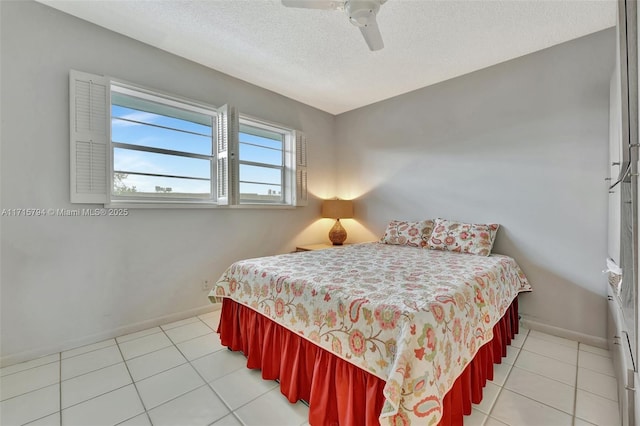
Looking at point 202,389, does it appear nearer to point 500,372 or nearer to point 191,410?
point 191,410

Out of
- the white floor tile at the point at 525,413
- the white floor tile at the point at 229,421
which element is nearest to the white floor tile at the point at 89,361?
the white floor tile at the point at 229,421

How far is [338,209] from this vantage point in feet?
12.5

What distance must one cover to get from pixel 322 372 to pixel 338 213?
2560mm

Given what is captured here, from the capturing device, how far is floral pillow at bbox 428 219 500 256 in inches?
99.9

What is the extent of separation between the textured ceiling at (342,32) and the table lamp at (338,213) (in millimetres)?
1609

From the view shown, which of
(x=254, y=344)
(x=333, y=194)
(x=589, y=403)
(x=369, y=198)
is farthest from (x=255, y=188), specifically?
(x=589, y=403)

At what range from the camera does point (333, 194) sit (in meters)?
4.27

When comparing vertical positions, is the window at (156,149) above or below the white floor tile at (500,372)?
above

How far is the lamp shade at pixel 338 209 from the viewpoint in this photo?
12.5ft

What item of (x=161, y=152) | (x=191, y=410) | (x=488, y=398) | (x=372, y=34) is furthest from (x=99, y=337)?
(x=372, y=34)

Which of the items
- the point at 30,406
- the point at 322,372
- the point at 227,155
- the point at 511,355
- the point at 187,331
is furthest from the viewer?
the point at 227,155

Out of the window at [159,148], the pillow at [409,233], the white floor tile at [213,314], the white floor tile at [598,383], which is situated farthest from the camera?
the pillow at [409,233]

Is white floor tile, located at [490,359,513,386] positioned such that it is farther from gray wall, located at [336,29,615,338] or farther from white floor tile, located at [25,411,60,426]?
white floor tile, located at [25,411,60,426]

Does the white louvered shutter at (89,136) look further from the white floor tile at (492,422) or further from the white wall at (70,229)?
the white floor tile at (492,422)
